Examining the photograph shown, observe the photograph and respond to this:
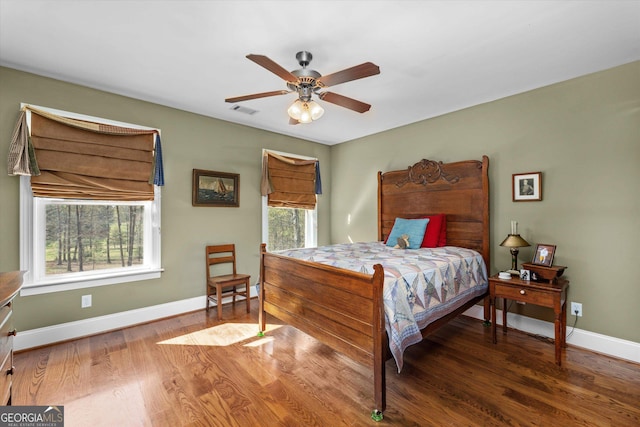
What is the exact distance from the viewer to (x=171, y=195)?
139 inches

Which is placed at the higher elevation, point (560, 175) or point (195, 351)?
point (560, 175)

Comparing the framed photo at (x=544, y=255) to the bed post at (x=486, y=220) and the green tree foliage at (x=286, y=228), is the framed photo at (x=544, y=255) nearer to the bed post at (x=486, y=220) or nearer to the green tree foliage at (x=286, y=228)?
the bed post at (x=486, y=220)

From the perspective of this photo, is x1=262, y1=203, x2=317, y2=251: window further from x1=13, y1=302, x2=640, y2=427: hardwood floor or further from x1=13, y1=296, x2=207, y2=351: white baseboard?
x1=13, y1=302, x2=640, y2=427: hardwood floor

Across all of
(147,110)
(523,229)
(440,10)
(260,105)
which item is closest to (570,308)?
(523,229)

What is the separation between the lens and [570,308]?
110 inches

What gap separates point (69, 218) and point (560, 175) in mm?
4990

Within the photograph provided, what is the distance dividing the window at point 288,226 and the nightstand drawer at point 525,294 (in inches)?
119

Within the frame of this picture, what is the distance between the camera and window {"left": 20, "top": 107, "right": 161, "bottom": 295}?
2.69 m

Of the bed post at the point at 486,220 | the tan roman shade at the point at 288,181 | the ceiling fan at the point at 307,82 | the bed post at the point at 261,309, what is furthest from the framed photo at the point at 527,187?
the tan roman shade at the point at 288,181

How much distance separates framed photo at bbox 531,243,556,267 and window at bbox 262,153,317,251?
3207 millimetres

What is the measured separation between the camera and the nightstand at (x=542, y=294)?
242 centimetres

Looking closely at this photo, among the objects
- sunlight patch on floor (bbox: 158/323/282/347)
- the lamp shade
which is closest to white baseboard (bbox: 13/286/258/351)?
sunlight patch on floor (bbox: 158/323/282/347)

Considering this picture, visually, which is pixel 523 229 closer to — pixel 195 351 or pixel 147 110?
pixel 195 351

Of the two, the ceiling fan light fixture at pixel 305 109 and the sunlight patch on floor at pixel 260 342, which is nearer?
the ceiling fan light fixture at pixel 305 109
